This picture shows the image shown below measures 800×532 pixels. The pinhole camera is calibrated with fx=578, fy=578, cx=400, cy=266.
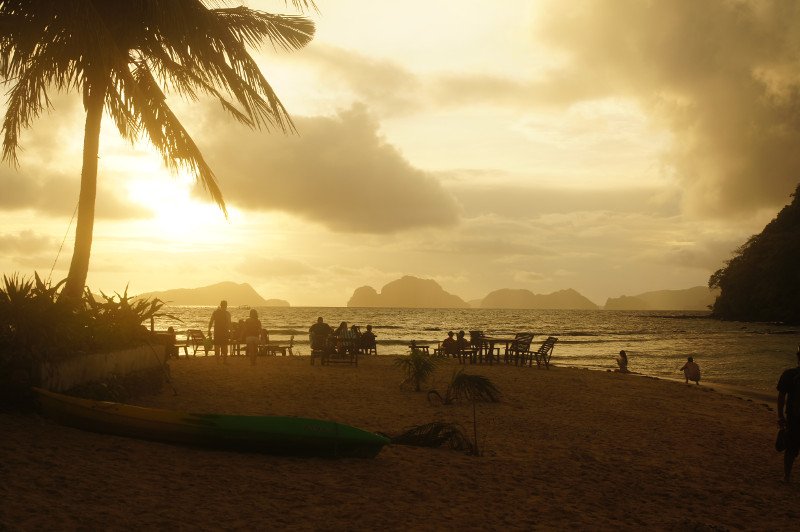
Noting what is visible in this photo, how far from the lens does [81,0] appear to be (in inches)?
347

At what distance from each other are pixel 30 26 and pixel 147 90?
8.35ft

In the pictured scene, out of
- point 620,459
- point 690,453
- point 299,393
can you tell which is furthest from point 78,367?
point 690,453

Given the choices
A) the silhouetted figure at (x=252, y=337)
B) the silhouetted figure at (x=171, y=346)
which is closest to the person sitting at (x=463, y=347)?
the silhouetted figure at (x=252, y=337)

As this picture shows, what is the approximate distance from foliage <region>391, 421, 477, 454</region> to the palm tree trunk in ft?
20.9

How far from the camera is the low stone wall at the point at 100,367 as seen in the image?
27.4ft

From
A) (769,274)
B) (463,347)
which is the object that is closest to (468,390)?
(463,347)

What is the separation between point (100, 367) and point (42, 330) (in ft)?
4.06

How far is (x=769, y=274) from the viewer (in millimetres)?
73562

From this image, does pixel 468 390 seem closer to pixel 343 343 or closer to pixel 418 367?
pixel 418 367

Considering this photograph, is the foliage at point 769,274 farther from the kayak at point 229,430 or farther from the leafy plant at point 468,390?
the kayak at point 229,430

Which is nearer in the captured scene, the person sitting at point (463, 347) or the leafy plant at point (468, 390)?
the leafy plant at point (468, 390)

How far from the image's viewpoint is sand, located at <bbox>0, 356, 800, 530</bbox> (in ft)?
17.3

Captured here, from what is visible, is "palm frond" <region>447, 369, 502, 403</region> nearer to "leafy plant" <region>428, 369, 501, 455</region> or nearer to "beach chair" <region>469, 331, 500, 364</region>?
"leafy plant" <region>428, 369, 501, 455</region>

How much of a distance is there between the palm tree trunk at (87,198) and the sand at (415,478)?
258 centimetres
